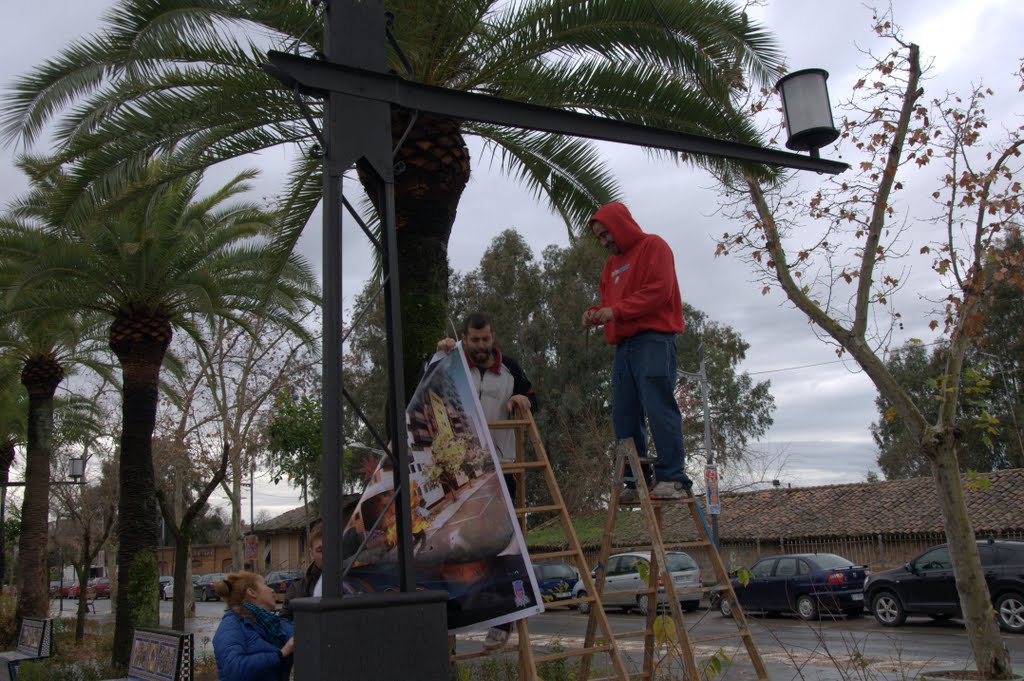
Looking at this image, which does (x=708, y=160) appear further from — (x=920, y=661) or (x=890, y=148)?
(x=920, y=661)

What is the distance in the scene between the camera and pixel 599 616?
4590 mm

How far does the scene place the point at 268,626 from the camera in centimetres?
489

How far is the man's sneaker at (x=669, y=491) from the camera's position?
17.0 ft

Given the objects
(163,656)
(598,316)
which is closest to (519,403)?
(598,316)

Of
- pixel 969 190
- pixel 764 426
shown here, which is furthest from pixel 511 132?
pixel 764 426

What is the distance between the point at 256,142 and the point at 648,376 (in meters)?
5.07

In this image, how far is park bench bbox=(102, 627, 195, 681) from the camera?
21.6ft

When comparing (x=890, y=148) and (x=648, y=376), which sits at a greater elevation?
(x=890, y=148)

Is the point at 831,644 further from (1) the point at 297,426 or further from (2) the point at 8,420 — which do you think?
(2) the point at 8,420

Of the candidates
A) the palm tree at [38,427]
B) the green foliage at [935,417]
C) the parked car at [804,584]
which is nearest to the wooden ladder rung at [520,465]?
the parked car at [804,584]

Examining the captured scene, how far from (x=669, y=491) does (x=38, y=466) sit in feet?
55.8

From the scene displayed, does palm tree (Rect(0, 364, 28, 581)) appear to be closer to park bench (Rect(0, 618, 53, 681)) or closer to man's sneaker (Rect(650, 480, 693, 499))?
park bench (Rect(0, 618, 53, 681))

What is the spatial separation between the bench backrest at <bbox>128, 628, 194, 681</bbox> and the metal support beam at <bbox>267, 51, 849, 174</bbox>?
455 centimetres

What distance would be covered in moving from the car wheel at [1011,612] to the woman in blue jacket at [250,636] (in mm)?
13788
